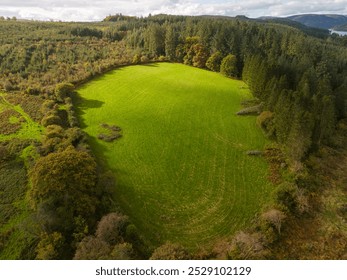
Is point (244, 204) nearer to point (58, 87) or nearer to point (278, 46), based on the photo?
point (58, 87)

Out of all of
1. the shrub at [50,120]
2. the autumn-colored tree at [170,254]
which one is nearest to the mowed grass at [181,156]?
the autumn-colored tree at [170,254]

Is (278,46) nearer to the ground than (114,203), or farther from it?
farther from it

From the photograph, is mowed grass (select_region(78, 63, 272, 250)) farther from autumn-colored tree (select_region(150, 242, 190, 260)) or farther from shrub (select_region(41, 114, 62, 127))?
shrub (select_region(41, 114, 62, 127))

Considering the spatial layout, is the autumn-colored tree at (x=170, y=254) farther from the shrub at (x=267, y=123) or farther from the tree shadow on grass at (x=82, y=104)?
the tree shadow on grass at (x=82, y=104)

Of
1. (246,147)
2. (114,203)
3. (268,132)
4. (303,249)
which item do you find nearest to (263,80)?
(268,132)

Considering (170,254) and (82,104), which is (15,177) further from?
(82,104)

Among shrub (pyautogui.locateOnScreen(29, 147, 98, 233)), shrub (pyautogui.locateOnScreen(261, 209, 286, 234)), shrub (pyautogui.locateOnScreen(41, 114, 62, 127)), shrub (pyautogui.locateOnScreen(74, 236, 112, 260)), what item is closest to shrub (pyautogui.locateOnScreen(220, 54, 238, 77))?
shrub (pyautogui.locateOnScreen(41, 114, 62, 127))
